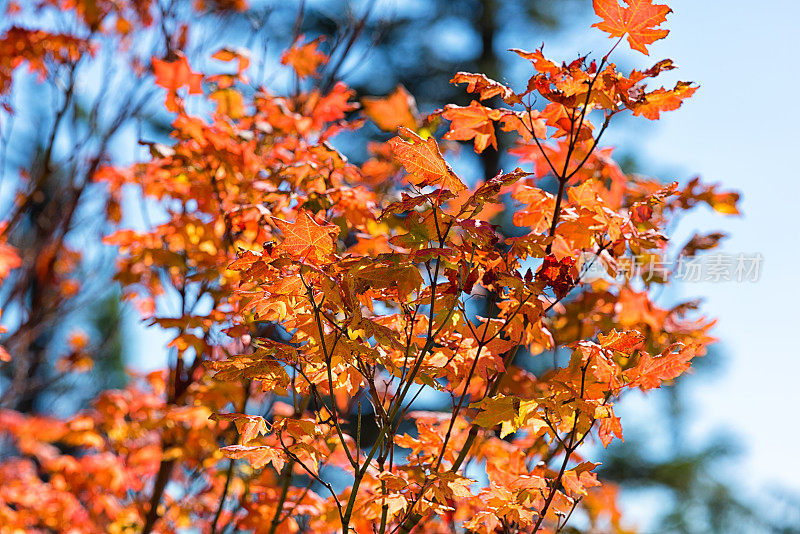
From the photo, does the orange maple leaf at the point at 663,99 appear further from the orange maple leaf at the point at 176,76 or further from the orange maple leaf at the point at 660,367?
the orange maple leaf at the point at 176,76

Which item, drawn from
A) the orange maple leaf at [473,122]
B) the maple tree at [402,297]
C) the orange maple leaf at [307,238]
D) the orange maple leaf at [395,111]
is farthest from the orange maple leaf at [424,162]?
the orange maple leaf at [395,111]

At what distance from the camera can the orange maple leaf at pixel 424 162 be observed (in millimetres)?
1196

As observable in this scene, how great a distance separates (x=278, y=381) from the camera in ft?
4.40

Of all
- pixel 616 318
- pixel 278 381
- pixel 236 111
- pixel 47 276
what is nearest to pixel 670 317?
pixel 616 318

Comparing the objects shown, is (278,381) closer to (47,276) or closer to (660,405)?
(47,276)

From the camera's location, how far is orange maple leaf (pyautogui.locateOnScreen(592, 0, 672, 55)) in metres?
1.37

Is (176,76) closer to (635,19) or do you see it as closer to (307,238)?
(307,238)

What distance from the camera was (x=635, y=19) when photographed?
4.57 feet

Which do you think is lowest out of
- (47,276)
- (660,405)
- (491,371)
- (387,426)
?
(387,426)

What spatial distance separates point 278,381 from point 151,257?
44.0 inches

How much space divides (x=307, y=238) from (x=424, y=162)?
0.25 meters

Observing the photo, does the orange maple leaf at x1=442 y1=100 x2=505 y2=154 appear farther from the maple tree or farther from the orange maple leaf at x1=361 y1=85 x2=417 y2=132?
the orange maple leaf at x1=361 y1=85 x2=417 y2=132

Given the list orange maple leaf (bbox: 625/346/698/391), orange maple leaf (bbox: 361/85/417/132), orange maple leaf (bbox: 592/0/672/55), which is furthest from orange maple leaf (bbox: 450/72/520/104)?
orange maple leaf (bbox: 361/85/417/132)

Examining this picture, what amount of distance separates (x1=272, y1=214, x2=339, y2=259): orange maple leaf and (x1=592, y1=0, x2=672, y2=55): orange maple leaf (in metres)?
0.68
